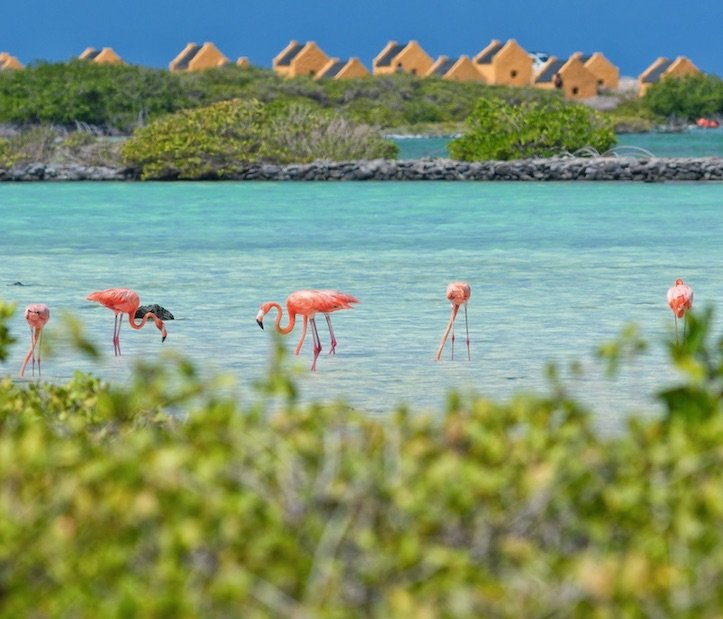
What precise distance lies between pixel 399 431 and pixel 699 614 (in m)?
1.23

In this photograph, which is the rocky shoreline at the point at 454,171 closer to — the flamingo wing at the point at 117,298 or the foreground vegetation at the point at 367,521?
the flamingo wing at the point at 117,298

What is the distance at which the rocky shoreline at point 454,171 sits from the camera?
43969 mm

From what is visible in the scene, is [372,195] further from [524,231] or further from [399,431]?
[399,431]

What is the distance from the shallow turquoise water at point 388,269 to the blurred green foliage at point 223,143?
184cm

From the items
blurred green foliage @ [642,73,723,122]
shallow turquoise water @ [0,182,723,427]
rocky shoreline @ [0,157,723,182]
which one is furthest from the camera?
blurred green foliage @ [642,73,723,122]

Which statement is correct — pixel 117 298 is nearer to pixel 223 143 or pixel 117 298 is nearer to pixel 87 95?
pixel 223 143

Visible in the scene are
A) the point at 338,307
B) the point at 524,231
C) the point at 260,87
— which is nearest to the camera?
the point at 338,307

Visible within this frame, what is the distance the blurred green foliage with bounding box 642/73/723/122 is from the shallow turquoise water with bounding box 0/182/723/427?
94.4 meters

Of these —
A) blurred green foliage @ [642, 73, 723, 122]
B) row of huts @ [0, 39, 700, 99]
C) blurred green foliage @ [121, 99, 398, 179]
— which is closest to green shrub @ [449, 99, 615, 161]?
blurred green foliage @ [121, 99, 398, 179]

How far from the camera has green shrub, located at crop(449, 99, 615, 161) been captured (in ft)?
156

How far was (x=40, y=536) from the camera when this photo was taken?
12.3 ft

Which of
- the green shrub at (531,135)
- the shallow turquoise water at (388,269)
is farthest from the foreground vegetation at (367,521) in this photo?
the green shrub at (531,135)

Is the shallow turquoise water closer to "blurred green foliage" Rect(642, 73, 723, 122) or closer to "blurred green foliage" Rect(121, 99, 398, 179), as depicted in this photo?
"blurred green foliage" Rect(121, 99, 398, 179)

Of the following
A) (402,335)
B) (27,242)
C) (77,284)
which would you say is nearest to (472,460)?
(402,335)
